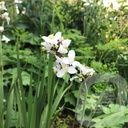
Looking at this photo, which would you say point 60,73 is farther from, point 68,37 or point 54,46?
point 68,37

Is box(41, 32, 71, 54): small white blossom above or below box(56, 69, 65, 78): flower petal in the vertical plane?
above

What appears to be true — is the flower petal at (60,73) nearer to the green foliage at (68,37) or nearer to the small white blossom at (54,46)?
the small white blossom at (54,46)

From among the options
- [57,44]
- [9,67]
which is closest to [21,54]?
[9,67]

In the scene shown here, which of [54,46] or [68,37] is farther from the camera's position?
[68,37]

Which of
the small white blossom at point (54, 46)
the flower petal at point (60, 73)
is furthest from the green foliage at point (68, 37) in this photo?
the small white blossom at point (54, 46)

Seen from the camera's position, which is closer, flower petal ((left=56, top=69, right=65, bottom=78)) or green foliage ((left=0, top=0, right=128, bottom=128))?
flower petal ((left=56, top=69, right=65, bottom=78))

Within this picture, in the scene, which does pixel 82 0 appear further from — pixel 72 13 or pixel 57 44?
pixel 57 44

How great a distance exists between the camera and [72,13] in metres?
3.67

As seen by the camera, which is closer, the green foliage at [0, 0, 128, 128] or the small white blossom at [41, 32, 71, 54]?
the small white blossom at [41, 32, 71, 54]

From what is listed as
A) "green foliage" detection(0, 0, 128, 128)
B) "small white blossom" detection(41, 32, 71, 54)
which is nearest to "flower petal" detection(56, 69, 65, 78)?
"small white blossom" detection(41, 32, 71, 54)

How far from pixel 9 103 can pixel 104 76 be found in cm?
68

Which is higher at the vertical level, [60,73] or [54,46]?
[54,46]

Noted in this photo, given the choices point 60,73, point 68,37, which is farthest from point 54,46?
point 68,37

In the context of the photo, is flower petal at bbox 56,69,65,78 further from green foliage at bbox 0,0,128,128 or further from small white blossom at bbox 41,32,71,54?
green foliage at bbox 0,0,128,128
